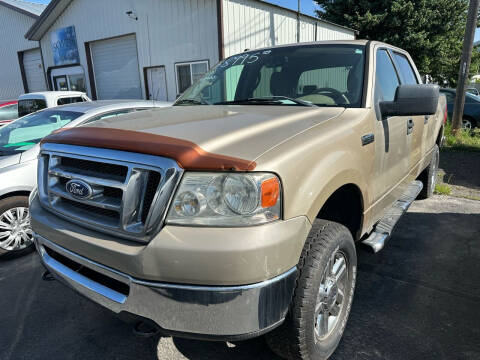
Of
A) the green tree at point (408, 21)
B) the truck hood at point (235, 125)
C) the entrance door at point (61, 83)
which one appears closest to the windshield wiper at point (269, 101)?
the truck hood at point (235, 125)

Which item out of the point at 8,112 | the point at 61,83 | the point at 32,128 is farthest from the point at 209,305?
the point at 61,83

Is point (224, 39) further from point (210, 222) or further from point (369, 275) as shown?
point (210, 222)

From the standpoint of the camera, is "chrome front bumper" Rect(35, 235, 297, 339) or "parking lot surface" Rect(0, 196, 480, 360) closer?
"chrome front bumper" Rect(35, 235, 297, 339)

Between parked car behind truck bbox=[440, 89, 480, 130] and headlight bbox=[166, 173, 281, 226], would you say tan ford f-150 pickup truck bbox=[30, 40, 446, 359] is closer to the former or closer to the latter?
headlight bbox=[166, 173, 281, 226]

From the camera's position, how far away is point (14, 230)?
12.0ft

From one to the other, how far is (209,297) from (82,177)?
0.92 meters

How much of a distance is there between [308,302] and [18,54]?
22.1 meters

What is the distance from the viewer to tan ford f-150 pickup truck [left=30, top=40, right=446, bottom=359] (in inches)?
58.9

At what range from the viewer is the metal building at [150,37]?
35.1 feet

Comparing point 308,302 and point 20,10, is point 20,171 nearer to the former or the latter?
point 308,302

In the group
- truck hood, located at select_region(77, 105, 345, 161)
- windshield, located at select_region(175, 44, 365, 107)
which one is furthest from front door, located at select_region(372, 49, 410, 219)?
truck hood, located at select_region(77, 105, 345, 161)

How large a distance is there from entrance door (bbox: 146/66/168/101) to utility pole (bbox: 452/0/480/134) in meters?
9.00

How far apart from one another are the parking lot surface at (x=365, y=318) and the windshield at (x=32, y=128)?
4.40 ft

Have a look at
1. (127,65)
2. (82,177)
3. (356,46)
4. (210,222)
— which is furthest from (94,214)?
(127,65)
